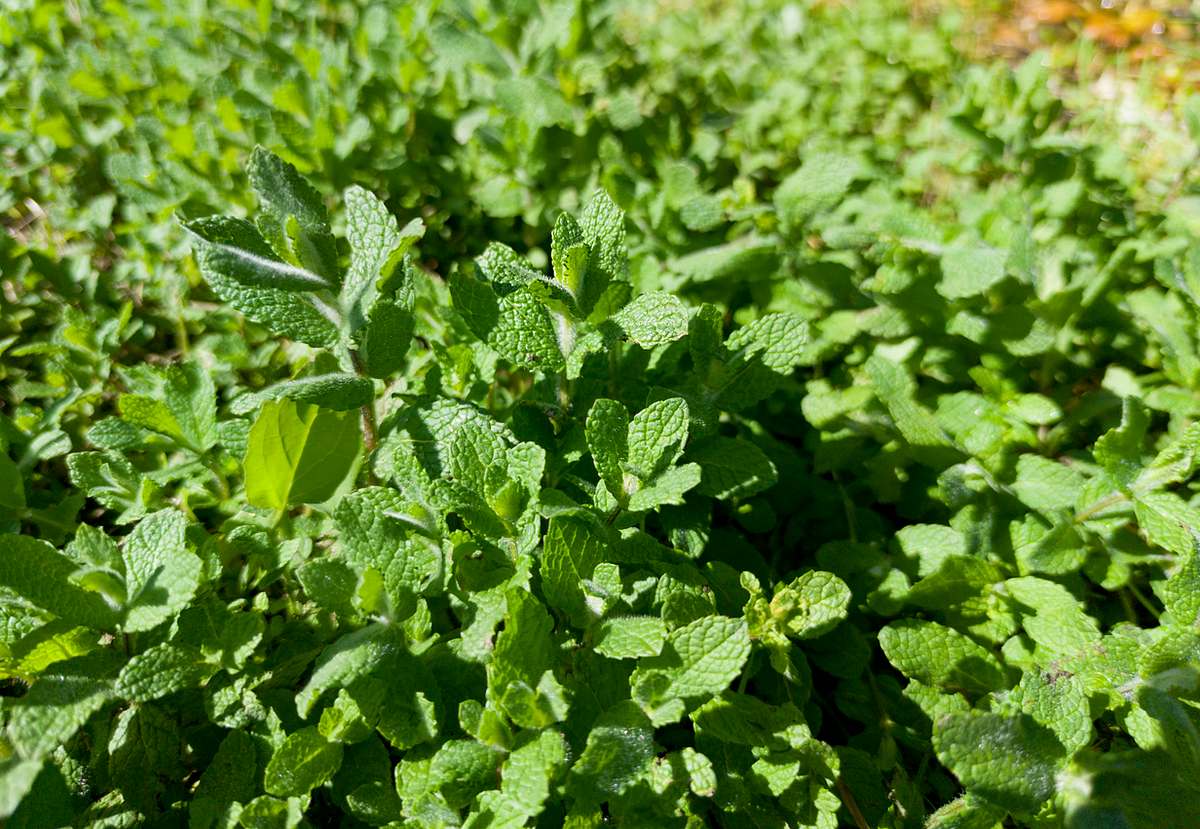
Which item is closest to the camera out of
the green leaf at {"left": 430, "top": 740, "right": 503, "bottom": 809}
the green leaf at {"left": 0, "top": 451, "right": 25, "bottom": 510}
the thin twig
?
the green leaf at {"left": 430, "top": 740, "right": 503, "bottom": 809}

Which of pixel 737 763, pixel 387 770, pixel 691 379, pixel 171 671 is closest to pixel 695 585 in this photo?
pixel 737 763

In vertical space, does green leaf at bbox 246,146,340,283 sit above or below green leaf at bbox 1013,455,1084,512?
above

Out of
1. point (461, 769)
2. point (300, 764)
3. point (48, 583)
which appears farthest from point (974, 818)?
point (48, 583)

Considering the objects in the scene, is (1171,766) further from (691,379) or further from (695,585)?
(691,379)

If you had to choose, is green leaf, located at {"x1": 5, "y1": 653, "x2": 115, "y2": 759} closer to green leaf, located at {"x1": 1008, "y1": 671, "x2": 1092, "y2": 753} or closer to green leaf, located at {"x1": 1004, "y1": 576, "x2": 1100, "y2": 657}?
green leaf, located at {"x1": 1008, "y1": 671, "x2": 1092, "y2": 753}

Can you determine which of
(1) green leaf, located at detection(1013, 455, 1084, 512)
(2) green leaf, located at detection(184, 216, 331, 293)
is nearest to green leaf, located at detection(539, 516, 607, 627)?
(2) green leaf, located at detection(184, 216, 331, 293)

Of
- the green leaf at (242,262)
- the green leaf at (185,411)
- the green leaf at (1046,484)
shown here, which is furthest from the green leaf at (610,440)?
the green leaf at (1046,484)

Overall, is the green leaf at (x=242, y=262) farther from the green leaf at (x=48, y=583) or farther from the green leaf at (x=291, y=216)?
the green leaf at (x=48, y=583)
